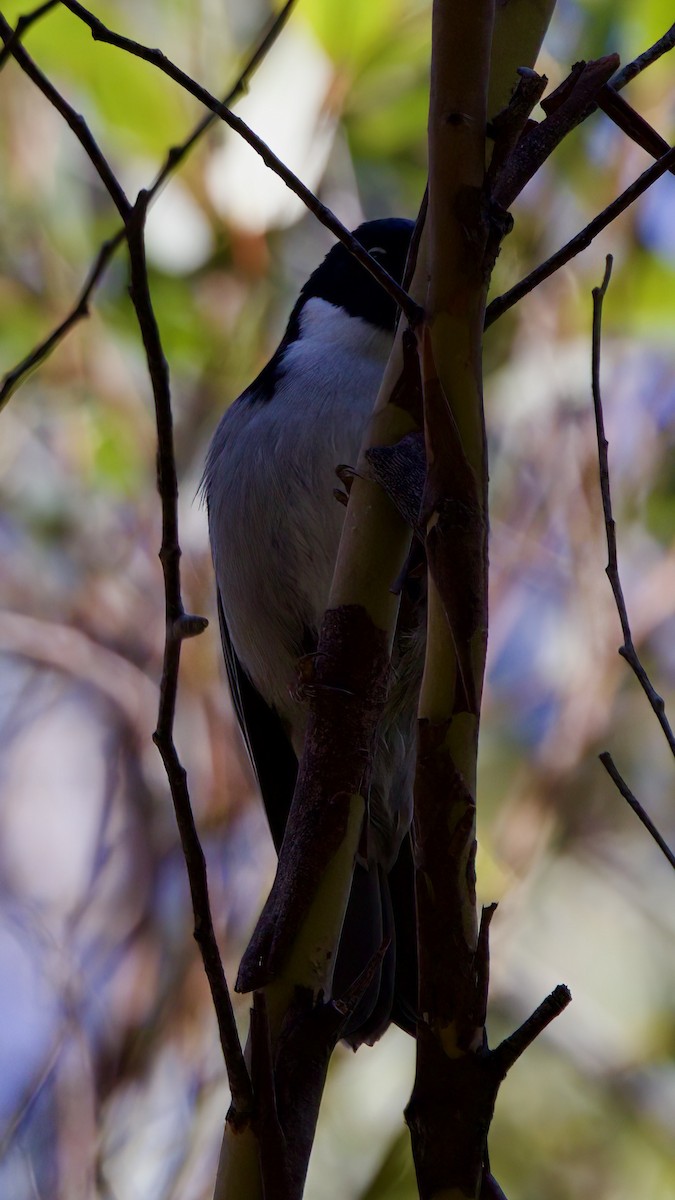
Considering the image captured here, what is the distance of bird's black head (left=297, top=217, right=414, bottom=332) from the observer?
2924 millimetres

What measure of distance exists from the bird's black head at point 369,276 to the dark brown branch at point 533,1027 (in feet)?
6.28

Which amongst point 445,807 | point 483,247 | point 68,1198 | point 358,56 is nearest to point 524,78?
point 483,247

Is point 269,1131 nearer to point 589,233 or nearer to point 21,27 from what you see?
point 589,233

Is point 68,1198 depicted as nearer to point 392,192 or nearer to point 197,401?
point 197,401

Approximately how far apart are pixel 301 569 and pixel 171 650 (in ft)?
5.14

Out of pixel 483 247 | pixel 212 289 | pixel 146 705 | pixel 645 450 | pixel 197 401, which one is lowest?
pixel 483 247

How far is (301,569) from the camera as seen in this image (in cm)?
265

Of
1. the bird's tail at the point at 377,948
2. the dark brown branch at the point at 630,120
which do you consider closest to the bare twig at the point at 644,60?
the dark brown branch at the point at 630,120

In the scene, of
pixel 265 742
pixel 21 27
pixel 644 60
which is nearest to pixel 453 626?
pixel 644 60

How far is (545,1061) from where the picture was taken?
170 inches

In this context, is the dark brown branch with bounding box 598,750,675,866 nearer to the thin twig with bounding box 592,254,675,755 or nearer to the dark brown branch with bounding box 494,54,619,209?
the thin twig with bounding box 592,254,675,755

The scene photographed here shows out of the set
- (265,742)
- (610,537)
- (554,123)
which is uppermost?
(265,742)

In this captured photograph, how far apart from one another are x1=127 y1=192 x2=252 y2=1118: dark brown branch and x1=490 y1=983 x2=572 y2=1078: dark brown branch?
24 centimetres

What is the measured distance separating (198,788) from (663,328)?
2.28 metres
